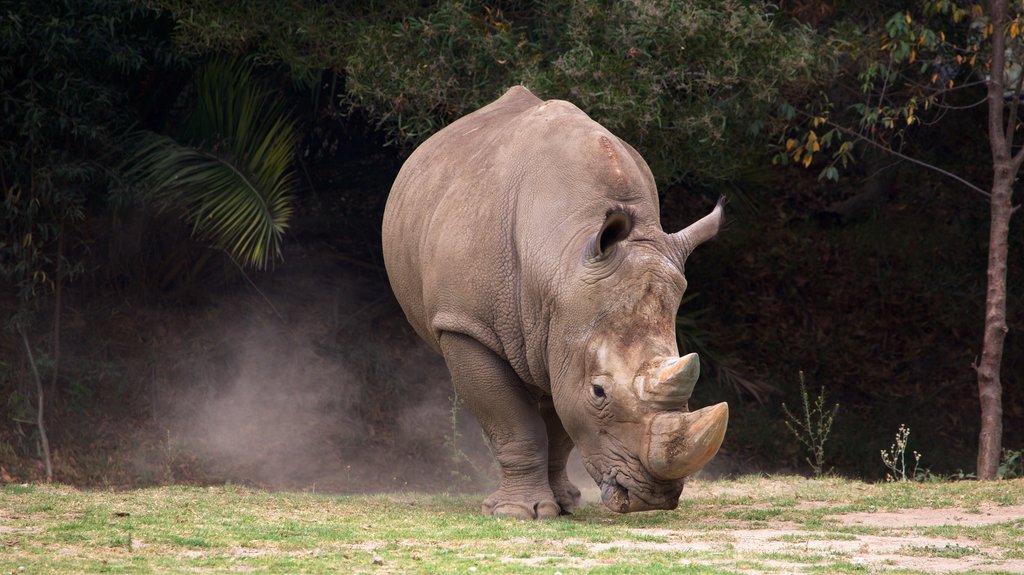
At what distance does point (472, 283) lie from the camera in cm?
776

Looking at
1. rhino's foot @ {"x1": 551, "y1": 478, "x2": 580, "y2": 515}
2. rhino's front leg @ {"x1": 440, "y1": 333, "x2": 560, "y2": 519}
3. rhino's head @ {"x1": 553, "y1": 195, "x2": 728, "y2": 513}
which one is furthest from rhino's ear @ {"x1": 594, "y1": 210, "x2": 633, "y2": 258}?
rhino's foot @ {"x1": 551, "y1": 478, "x2": 580, "y2": 515}

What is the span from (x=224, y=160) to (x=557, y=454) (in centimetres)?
481

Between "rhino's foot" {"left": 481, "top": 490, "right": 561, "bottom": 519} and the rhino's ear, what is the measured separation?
159cm

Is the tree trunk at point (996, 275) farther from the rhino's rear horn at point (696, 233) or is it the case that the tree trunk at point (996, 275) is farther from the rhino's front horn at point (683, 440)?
the rhino's front horn at point (683, 440)

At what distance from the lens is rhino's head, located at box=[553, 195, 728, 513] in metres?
6.64

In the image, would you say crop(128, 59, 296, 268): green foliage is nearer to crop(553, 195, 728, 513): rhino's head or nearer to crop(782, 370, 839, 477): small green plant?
crop(782, 370, 839, 477): small green plant

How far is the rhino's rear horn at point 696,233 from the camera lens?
745 centimetres

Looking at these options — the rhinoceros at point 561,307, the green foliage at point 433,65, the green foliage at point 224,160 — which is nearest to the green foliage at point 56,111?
the green foliage at point 224,160

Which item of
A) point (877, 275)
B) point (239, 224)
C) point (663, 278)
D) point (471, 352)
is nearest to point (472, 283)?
point (471, 352)

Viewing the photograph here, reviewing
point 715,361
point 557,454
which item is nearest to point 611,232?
point 557,454

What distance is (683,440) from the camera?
21.6 ft

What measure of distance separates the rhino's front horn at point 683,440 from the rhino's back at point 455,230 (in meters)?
1.37

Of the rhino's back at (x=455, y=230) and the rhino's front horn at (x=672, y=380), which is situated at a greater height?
the rhino's back at (x=455, y=230)

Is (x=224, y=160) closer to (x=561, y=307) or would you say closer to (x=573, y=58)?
(x=573, y=58)
